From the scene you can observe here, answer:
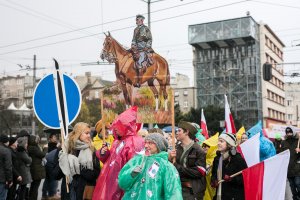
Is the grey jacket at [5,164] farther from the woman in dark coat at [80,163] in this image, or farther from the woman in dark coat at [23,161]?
the woman in dark coat at [80,163]

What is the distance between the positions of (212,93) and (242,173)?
64.7 metres

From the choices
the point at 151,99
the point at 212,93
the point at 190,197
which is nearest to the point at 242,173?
the point at 190,197

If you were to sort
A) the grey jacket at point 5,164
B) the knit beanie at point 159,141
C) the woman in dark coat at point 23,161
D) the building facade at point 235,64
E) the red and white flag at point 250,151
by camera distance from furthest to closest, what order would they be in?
the building facade at point 235,64 → the woman in dark coat at point 23,161 → the grey jacket at point 5,164 → the red and white flag at point 250,151 → the knit beanie at point 159,141

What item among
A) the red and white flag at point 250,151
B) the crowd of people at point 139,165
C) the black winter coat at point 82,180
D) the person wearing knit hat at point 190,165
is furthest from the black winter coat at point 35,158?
the red and white flag at point 250,151

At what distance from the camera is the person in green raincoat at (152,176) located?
174 inches

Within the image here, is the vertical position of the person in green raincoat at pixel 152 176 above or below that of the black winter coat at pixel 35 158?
above

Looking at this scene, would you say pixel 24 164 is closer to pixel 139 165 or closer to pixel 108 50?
pixel 139 165

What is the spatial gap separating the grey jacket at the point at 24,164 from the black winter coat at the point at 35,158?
2.16 feet

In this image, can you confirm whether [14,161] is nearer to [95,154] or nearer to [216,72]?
[95,154]

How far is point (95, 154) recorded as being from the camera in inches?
Result: 250

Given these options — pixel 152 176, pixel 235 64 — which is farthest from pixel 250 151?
pixel 235 64

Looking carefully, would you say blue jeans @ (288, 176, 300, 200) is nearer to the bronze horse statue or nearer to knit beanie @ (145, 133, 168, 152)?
the bronze horse statue

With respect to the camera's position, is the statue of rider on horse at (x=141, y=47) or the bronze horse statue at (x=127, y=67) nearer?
the bronze horse statue at (x=127, y=67)

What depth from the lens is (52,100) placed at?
6.06 m
